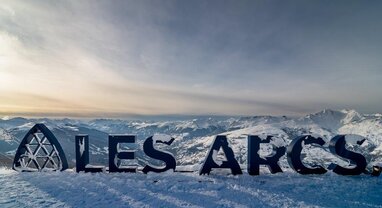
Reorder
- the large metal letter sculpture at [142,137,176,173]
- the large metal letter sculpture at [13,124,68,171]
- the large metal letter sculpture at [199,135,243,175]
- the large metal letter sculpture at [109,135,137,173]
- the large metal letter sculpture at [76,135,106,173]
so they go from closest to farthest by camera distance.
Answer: the large metal letter sculpture at [199,135,243,175] < the large metal letter sculpture at [142,137,176,173] < the large metal letter sculpture at [109,135,137,173] < the large metal letter sculpture at [76,135,106,173] < the large metal letter sculpture at [13,124,68,171]

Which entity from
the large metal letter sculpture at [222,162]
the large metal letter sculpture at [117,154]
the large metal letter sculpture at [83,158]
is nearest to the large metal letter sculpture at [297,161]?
the large metal letter sculpture at [222,162]

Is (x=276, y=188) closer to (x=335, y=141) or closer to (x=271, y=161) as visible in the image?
(x=271, y=161)

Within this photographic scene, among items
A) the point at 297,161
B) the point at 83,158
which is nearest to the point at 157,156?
the point at 83,158

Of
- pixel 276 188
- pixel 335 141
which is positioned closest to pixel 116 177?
pixel 276 188

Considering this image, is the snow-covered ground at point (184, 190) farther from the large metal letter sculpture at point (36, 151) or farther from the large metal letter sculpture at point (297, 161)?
the large metal letter sculpture at point (36, 151)

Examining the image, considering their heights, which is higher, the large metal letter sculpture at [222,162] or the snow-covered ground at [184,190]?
the large metal letter sculpture at [222,162]

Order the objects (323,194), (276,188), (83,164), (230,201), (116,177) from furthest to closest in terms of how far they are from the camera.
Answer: (83,164), (116,177), (276,188), (323,194), (230,201)

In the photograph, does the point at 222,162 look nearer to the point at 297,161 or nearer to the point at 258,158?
the point at 258,158

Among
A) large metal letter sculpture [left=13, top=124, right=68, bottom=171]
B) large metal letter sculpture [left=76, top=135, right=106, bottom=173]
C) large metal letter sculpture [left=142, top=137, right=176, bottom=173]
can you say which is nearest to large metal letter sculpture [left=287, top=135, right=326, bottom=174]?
large metal letter sculpture [left=142, top=137, right=176, bottom=173]

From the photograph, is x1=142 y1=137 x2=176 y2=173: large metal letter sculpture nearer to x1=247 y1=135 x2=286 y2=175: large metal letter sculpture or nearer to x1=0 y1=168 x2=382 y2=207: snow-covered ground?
x1=0 y1=168 x2=382 y2=207: snow-covered ground
